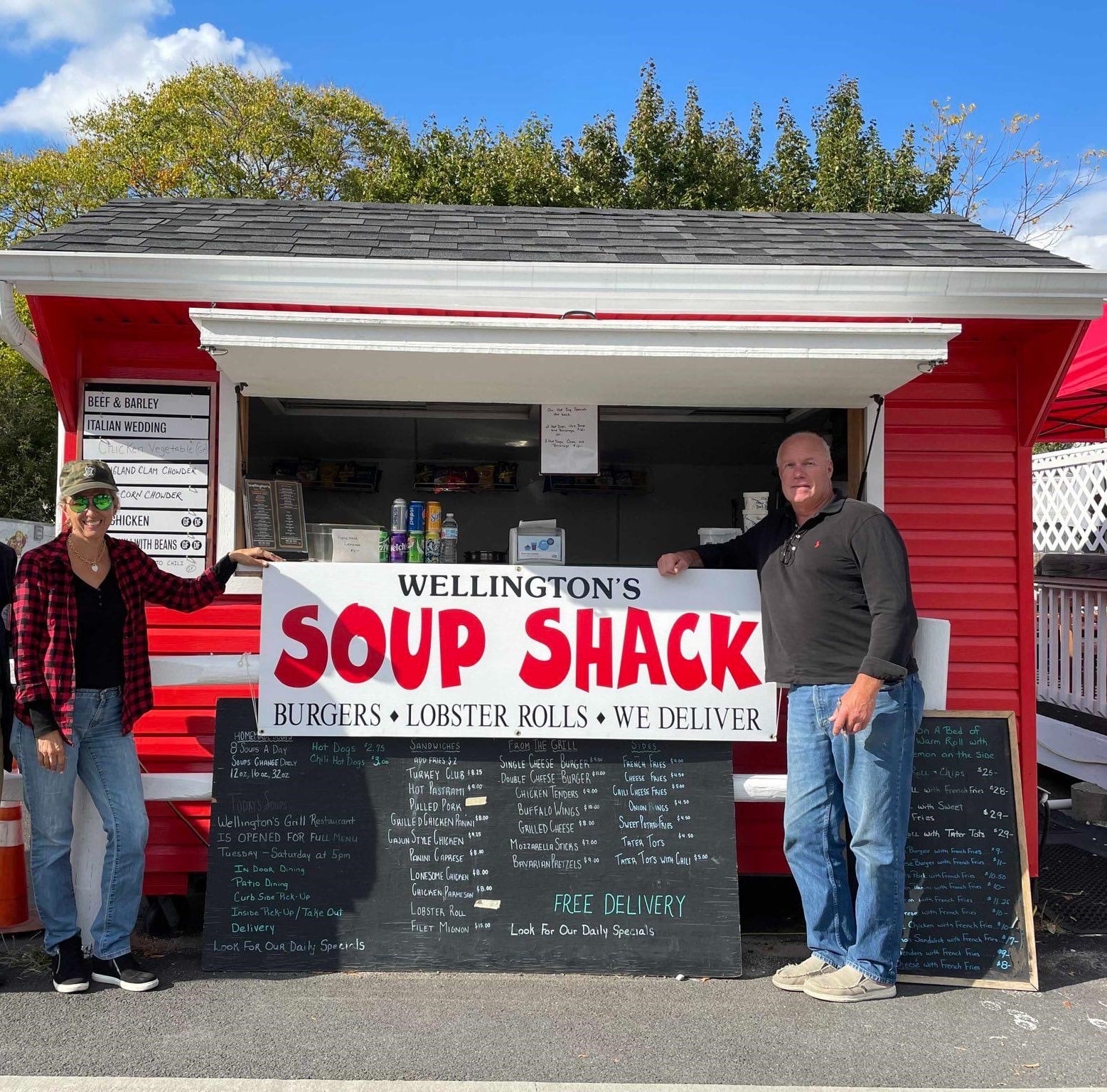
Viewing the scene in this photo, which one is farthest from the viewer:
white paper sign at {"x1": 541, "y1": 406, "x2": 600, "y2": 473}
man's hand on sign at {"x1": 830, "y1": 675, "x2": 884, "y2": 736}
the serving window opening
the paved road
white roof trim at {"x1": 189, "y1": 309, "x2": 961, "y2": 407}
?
the serving window opening

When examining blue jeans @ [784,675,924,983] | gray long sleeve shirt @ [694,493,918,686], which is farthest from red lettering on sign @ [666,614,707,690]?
blue jeans @ [784,675,924,983]

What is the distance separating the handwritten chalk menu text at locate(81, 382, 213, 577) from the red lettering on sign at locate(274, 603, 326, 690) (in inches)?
32.5

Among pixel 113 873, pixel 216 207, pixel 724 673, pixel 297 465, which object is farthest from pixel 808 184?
pixel 113 873

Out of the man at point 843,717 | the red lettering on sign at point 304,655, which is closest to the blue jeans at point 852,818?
the man at point 843,717

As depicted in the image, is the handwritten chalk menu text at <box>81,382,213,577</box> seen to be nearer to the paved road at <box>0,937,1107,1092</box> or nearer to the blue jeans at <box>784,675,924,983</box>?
the paved road at <box>0,937,1107,1092</box>

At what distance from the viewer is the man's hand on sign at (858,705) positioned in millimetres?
3428

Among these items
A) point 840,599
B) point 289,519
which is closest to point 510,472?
point 289,519

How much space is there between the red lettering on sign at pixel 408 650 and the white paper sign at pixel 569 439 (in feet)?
3.04

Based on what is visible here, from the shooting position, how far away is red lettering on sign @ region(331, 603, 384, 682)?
399 centimetres

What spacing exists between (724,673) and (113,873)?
2.50 m

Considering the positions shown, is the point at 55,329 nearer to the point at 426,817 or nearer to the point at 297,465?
the point at 426,817

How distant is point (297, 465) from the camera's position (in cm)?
769

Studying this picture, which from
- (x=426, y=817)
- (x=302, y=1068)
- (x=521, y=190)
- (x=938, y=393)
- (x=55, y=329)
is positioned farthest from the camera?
(x=521, y=190)

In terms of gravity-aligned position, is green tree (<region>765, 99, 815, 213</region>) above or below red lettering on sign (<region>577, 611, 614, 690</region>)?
above
